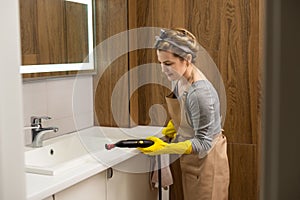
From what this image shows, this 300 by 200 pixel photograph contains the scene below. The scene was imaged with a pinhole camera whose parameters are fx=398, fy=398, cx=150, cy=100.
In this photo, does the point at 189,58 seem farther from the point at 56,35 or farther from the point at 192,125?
the point at 56,35

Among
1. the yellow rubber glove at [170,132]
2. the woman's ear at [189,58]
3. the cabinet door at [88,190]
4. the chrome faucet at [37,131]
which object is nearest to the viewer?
the cabinet door at [88,190]

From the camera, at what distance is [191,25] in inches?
97.0

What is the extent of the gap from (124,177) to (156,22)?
1.04 meters

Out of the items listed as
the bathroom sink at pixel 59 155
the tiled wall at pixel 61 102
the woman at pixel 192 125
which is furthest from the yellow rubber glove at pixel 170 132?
the tiled wall at pixel 61 102

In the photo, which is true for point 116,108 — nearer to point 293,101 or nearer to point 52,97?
point 52,97

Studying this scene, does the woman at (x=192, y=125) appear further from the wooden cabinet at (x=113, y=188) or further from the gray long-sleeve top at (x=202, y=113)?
the wooden cabinet at (x=113, y=188)

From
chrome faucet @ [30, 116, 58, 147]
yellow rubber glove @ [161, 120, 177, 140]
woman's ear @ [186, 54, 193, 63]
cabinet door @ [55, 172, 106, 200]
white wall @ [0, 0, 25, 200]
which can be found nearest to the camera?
white wall @ [0, 0, 25, 200]

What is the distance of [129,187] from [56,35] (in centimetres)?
90

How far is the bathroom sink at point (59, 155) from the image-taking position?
1650 millimetres

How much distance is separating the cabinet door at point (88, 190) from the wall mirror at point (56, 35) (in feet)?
2.05

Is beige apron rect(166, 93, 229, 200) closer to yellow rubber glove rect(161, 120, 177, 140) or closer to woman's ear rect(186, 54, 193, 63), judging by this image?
yellow rubber glove rect(161, 120, 177, 140)

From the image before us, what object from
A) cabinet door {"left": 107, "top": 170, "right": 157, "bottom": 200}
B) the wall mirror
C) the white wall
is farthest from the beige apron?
the white wall

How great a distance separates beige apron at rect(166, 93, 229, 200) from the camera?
204 cm

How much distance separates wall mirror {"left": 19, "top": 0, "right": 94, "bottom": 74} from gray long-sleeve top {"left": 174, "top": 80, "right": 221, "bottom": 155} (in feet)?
2.33
